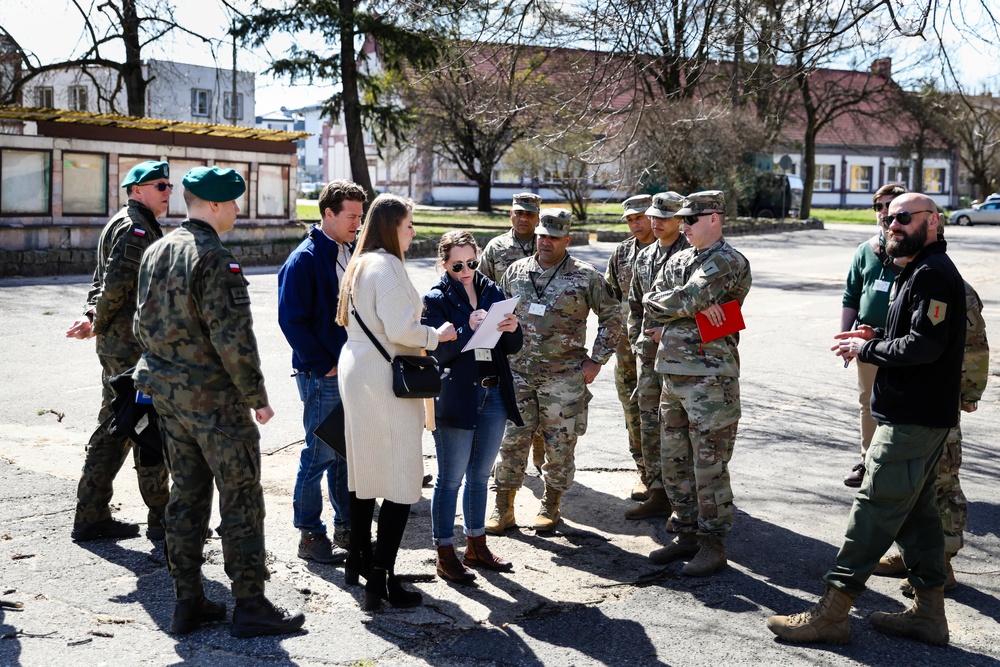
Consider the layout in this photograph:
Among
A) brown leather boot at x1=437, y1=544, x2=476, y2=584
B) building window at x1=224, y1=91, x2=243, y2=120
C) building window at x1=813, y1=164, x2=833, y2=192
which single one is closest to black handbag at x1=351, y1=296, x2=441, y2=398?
brown leather boot at x1=437, y1=544, x2=476, y2=584

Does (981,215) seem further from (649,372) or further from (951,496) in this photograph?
(951,496)

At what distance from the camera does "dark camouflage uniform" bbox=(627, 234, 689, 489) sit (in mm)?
6258

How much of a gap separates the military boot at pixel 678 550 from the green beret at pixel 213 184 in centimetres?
284

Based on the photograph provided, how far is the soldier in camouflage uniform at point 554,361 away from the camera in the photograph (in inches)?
232

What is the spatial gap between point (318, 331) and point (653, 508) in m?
2.36

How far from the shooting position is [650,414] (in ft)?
20.8

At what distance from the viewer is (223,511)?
14.6ft

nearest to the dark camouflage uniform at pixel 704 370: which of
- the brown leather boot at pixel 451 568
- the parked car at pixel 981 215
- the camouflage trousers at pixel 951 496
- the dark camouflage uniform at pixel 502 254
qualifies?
the camouflage trousers at pixel 951 496

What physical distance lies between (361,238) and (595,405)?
5.07 metres

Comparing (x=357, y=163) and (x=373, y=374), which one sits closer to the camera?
(x=373, y=374)

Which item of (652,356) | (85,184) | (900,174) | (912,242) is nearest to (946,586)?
(912,242)

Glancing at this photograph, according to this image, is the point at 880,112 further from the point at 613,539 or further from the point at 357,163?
the point at 613,539

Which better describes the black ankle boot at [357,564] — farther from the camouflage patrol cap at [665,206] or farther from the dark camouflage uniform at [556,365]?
the camouflage patrol cap at [665,206]

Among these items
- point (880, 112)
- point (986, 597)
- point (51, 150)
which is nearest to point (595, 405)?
point (986, 597)
